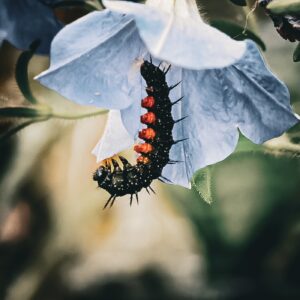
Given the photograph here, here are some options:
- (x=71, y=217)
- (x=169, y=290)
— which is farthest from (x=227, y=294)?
(x=71, y=217)

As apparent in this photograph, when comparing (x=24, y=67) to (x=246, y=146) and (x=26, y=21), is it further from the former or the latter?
(x=246, y=146)

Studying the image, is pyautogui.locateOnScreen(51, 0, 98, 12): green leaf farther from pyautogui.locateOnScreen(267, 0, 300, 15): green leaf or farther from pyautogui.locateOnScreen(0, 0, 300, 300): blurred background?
pyautogui.locateOnScreen(0, 0, 300, 300): blurred background

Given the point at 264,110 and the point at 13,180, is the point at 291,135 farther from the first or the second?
the point at 13,180

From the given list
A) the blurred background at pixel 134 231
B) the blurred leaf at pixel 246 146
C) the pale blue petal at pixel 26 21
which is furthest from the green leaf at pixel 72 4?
the blurred background at pixel 134 231

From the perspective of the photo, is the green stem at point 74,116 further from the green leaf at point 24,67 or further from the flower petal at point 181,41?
the flower petal at point 181,41

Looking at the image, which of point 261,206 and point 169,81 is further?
point 261,206

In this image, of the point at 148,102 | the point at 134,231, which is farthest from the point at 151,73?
the point at 134,231
